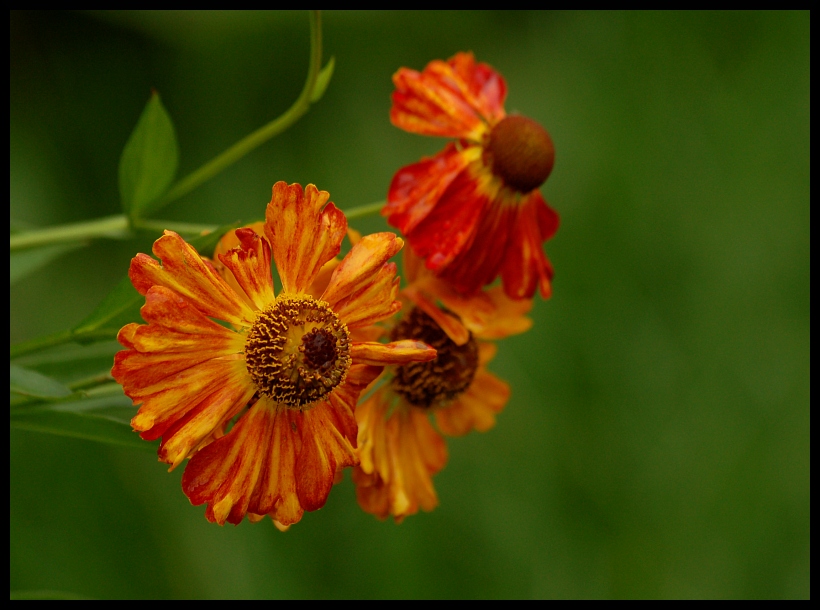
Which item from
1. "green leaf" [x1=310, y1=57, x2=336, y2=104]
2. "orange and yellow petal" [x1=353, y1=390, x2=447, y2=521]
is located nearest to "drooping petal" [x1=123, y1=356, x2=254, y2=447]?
"orange and yellow petal" [x1=353, y1=390, x2=447, y2=521]

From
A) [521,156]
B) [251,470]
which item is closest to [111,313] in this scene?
[251,470]

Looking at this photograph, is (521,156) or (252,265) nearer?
(252,265)

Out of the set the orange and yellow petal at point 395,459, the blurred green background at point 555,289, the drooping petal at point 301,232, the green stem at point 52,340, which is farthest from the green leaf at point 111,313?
the blurred green background at point 555,289

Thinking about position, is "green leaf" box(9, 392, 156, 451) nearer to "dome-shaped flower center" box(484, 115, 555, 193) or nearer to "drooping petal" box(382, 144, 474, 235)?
"drooping petal" box(382, 144, 474, 235)

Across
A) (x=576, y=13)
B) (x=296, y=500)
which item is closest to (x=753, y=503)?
(x=576, y=13)

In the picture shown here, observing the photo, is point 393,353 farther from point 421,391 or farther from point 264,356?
point 421,391
